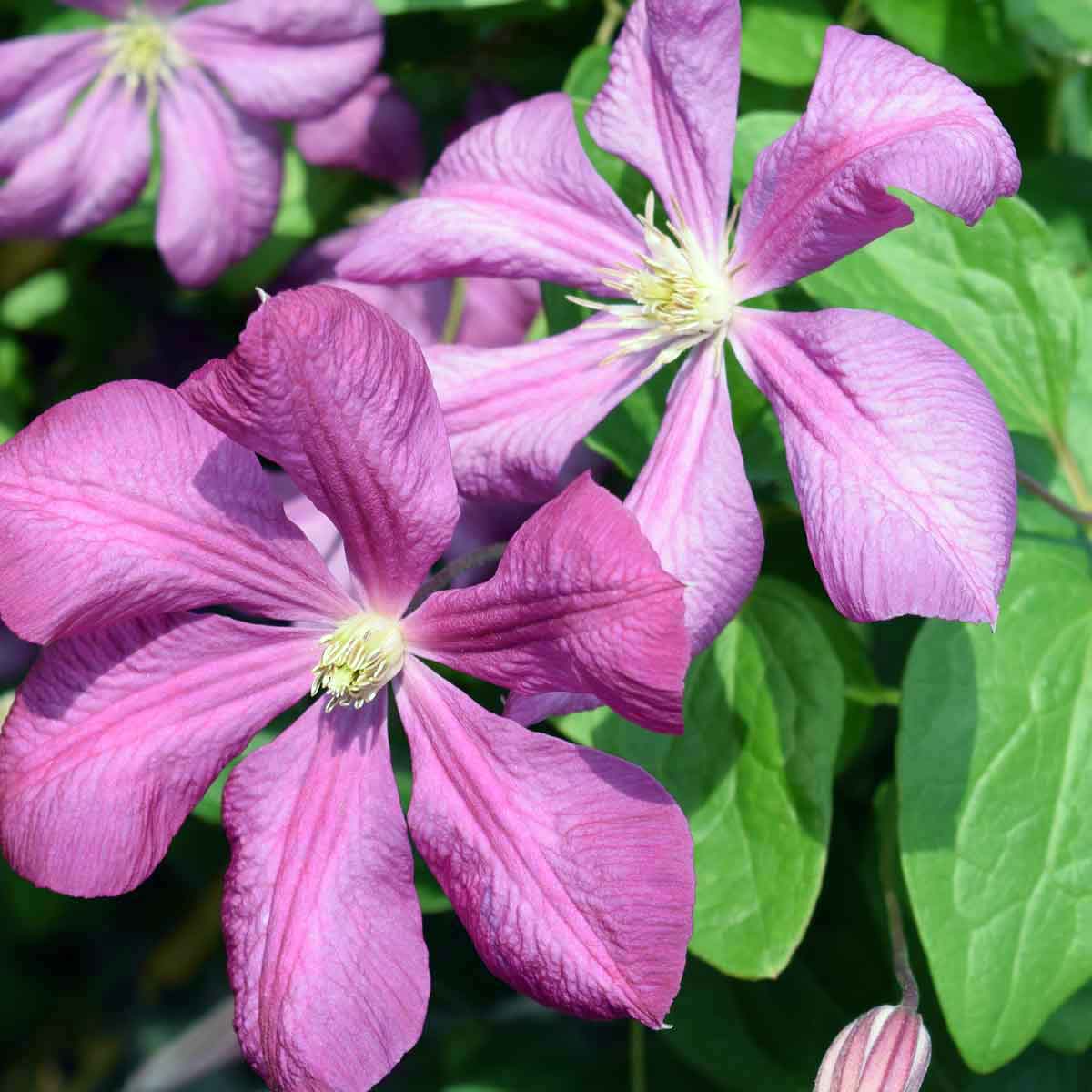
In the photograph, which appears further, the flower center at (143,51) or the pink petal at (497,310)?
the flower center at (143,51)

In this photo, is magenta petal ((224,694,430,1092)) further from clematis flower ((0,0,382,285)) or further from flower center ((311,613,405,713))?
clematis flower ((0,0,382,285))

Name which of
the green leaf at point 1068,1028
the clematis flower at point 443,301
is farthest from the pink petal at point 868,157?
the green leaf at point 1068,1028

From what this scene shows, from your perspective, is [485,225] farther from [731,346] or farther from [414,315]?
[414,315]

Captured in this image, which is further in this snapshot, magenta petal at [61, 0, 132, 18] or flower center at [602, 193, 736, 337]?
magenta petal at [61, 0, 132, 18]

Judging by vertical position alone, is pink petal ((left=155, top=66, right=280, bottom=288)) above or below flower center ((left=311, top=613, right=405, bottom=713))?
above

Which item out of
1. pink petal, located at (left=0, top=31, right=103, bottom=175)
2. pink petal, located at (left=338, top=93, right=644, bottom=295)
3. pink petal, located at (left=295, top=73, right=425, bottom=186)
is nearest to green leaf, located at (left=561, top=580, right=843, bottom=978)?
pink petal, located at (left=338, top=93, right=644, bottom=295)

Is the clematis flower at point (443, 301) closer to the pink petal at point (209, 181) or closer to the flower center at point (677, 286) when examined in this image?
the pink petal at point (209, 181)

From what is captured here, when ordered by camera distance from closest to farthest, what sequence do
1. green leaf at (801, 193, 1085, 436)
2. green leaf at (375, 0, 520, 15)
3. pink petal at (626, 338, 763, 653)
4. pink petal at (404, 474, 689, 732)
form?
pink petal at (404, 474, 689, 732), pink petal at (626, 338, 763, 653), green leaf at (801, 193, 1085, 436), green leaf at (375, 0, 520, 15)
